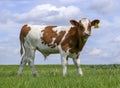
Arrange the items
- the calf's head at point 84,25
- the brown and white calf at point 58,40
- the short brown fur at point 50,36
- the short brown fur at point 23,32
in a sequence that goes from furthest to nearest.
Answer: the short brown fur at point 23,32, the short brown fur at point 50,36, the brown and white calf at point 58,40, the calf's head at point 84,25

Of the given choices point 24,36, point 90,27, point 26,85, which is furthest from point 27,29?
point 26,85

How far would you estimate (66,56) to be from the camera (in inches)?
513

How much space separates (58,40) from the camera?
535 inches

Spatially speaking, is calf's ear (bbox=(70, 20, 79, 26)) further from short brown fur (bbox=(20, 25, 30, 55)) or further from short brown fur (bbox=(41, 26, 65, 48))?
short brown fur (bbox=(20, 25, 30, 55))

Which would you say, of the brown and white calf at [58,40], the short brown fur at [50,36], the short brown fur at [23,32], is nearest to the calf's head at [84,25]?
the brown and white calf at [58,40]

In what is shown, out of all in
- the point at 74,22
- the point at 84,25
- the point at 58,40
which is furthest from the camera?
the point at 58,40

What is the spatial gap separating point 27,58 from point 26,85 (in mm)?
8433

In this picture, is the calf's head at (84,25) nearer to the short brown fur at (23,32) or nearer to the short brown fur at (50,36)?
the short brown fur at (50,36)

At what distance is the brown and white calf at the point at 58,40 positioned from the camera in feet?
42.7

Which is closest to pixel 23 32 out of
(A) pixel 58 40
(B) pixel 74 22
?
(A) pixel 58 40

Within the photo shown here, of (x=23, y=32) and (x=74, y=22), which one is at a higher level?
(x=74, y=22)

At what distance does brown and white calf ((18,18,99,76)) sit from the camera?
42.7ft

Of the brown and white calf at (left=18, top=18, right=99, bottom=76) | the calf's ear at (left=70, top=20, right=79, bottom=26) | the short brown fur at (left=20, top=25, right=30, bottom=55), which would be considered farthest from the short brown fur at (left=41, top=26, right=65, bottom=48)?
the short brown fur at (left=20, top=25, right=30, bottom=55)

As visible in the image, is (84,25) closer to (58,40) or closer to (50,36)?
(58,40)
